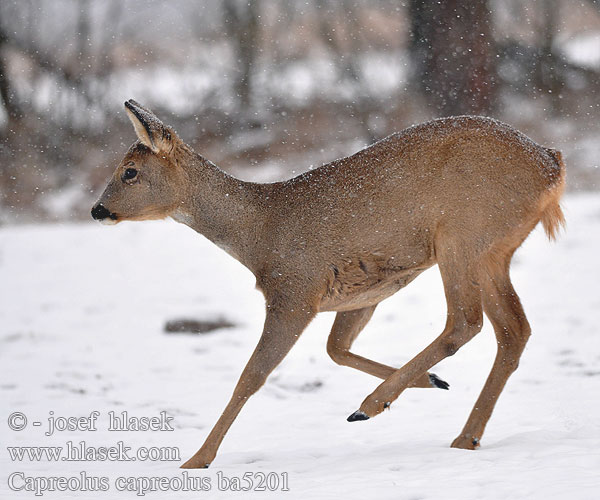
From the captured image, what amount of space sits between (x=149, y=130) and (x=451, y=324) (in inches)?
82.9

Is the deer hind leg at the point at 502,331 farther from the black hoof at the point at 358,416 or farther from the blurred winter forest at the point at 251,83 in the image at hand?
the blurred winter forest at the point at 251,83

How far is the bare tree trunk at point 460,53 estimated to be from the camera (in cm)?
1305

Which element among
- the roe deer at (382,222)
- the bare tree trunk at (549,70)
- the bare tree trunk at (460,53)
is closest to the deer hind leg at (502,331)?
the roe deer at (382,222)

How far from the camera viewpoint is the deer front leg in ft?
18.6

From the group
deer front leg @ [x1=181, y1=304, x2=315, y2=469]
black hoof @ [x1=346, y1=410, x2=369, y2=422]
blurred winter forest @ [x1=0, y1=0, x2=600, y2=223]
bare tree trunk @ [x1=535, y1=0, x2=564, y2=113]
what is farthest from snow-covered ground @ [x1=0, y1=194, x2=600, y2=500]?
bare tree trunk @ [x1=535, y1=0, x2=564, y2=113]

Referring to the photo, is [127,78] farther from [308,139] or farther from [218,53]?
[308,139]

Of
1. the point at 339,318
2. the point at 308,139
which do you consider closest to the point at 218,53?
the point at 308,139

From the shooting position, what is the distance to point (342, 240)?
19.3 feet

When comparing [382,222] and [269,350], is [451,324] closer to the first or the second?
[382,222]

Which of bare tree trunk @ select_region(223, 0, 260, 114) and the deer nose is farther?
bare tree trunk @ select_region(223, 0, 260, 114)

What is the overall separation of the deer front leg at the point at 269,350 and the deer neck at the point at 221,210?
46 centimetres

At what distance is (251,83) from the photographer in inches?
686

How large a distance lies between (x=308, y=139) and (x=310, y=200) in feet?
33.9

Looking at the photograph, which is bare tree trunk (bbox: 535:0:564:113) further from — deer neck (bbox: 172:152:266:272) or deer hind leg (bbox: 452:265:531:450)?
deer neck (bbox: 172:152:266:272)
